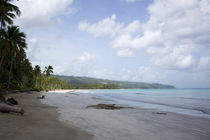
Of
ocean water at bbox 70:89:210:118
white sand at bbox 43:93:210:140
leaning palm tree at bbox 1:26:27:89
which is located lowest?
ocean water at bbox 70:89:210:118

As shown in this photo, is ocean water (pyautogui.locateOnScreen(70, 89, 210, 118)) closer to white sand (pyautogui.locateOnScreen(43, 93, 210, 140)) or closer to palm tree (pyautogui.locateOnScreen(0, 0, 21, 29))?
white sand (pyautogui.locateOnScreen(43, 93, 210, 140))

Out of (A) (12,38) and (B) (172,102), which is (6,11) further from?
(B) (172,102)

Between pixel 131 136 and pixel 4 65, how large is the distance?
3825 cm

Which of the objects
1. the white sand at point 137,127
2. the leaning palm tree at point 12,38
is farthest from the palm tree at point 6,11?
the white sand at point 137,127

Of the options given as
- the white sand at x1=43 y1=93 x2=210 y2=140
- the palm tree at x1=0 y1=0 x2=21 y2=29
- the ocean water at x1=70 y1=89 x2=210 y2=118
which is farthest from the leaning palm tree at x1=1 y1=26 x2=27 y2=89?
the white sand at x1=43 y1=93 x2=210 y2=140

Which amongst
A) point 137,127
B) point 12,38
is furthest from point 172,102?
point 12,38

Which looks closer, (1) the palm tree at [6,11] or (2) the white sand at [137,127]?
(2) the white sand at [137,127]

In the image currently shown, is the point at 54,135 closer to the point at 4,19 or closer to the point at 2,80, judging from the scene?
the point at 4,19

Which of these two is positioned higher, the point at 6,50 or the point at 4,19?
the point at 4,19

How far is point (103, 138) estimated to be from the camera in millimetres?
5121

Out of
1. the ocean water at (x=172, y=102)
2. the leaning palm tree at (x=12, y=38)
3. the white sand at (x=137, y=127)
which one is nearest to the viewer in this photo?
the white sand at (x=137, y=127)

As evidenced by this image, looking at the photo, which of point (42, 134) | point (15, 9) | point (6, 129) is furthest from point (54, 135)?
point (15, 9)

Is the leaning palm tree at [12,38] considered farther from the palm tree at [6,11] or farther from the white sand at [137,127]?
the white sand at [137,127]

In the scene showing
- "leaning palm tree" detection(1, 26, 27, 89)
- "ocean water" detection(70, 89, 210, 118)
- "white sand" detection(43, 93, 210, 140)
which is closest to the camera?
"white sand" detection(43, 93, 210, 140)
